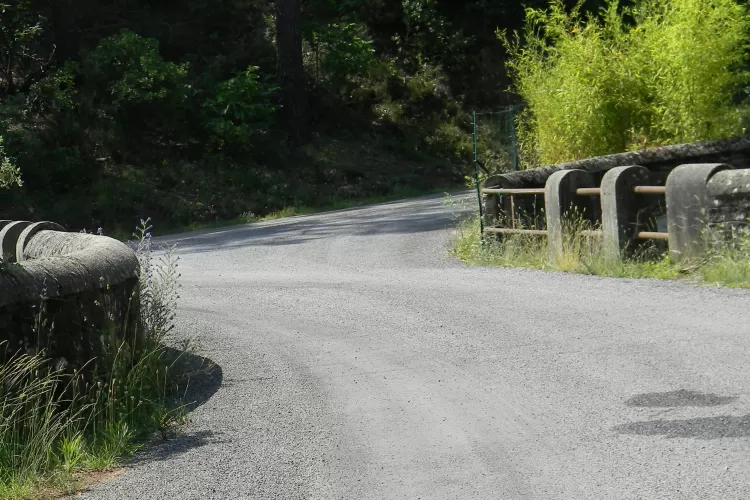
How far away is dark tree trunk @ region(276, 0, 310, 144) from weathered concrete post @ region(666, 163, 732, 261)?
19.2 m

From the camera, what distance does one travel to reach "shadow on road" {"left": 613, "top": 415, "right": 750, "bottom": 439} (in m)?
5.98

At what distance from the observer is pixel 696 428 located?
6121 millimetres

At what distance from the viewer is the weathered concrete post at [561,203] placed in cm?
1350

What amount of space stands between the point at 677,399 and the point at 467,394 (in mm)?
1446

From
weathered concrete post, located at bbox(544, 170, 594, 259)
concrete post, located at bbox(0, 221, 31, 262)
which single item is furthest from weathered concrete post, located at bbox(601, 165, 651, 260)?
concrete post, located at bbox(0, 221, 31, 262)

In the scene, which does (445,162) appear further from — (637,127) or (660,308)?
(660,308)

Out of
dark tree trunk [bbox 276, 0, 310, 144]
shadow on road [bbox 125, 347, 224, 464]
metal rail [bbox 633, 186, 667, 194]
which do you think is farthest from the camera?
dark tree trunk [bbox 276, 0, 310, 144]

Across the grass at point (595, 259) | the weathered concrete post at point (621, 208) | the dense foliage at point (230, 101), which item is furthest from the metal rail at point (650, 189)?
the dense foliage at point (230, 101)

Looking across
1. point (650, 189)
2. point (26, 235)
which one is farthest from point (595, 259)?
point (26, 235)

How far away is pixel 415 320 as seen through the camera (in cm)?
1029

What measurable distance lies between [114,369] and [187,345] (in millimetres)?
1837

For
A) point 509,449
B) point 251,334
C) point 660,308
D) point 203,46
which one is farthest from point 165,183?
point 509,449

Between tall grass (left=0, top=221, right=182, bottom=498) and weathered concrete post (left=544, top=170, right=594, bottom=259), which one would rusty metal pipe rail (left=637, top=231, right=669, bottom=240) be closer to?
weathered concrete post (left=544, top=170, right=594, bottom=259)

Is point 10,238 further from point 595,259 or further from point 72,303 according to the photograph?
point 595,259
